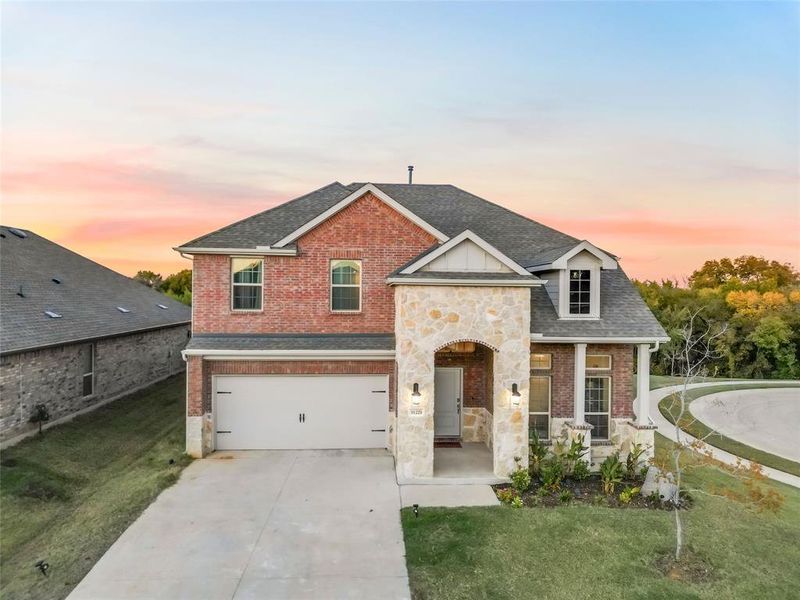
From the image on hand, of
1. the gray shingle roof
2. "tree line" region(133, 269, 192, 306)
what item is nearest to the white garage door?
the gray shingle roof

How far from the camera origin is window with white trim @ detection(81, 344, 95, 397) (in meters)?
13.5

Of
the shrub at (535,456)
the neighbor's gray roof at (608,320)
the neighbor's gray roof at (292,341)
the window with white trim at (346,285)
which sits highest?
the window with white trim at (346,285)

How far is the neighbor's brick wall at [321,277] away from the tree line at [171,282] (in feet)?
144

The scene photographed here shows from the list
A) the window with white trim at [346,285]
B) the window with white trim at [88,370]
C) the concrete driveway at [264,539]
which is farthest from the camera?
the window with white trim at [88,370]

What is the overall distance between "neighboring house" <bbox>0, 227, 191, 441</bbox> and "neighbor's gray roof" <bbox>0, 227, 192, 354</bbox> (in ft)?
0.10

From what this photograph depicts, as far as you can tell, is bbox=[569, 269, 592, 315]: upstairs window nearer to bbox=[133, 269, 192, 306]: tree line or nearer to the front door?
the front door

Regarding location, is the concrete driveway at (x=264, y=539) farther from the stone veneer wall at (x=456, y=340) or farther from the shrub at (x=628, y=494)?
the shrub at (x=628, y=494)

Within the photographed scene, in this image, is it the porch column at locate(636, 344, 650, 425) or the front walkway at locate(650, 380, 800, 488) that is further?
the front walkway at locate(650, 380, 800, 488)

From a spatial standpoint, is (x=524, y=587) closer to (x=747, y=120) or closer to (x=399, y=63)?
(x=399, y=63)

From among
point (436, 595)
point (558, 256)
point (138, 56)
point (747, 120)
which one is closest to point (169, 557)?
point (436, 595)

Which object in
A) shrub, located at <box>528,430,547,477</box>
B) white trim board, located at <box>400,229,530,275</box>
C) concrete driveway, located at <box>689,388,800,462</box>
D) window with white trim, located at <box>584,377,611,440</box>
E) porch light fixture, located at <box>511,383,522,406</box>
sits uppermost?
white trim board, located at <box>400,229,530,275</box>

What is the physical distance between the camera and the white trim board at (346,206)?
449 inches

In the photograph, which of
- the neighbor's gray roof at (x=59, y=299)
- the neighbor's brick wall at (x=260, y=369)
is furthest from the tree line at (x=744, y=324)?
the neighbor's gray roof at (x=59, y=299)

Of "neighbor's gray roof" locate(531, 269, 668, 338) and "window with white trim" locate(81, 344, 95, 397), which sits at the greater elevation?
"neighbor's gray roof" locate(531, 269, 668, 338)
